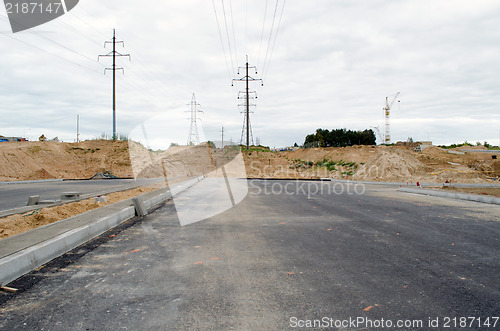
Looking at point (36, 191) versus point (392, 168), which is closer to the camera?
point (36, 191)

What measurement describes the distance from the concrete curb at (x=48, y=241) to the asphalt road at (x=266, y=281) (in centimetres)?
21

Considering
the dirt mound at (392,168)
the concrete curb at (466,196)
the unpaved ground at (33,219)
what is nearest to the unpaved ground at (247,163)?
the dirt mound at (392,168)

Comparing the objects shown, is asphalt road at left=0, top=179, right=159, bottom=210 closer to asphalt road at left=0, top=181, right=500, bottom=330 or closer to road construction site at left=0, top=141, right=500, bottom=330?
road construction site at left=0, top=141, right=500, bottom=330

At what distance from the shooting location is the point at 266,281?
439 centimetres

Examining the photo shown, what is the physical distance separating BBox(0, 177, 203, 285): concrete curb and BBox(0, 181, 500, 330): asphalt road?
21cm

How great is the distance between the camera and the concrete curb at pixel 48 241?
15.2ft

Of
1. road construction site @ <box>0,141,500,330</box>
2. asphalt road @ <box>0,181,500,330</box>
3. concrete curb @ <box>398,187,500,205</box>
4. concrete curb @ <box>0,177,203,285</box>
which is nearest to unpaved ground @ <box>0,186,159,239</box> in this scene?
road construction site @ <box>0,141,500,330</box>

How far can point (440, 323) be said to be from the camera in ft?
10.7

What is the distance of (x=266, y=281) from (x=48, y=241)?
13.7ft

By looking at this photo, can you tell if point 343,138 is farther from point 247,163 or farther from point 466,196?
point 466,196

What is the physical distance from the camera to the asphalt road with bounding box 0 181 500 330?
10.9 feet

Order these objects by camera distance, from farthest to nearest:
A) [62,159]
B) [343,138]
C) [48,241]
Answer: [343,138] < [62,159] < [48,241]

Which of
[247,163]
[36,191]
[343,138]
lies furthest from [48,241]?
[343,138]

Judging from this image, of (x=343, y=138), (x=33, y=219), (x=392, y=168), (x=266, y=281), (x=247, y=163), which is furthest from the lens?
(x=343, y=138)
